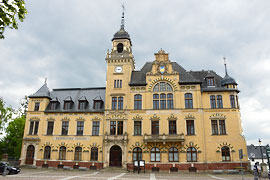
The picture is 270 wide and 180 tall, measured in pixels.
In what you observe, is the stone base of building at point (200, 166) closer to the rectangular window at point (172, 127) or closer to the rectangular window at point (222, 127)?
the rectangular window at point (222, 127)

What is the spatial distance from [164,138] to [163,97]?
6.77 meters

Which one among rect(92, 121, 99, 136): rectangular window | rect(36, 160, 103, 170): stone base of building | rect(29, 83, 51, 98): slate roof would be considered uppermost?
rect(29, 83, 51, 98): slate roof

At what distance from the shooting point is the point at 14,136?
154ft

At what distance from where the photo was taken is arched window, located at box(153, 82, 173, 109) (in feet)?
113

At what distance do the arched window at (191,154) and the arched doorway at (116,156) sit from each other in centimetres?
1039

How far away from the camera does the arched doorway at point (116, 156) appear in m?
33.2

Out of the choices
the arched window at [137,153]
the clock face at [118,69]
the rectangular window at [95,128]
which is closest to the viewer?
the arched window at [137,153]

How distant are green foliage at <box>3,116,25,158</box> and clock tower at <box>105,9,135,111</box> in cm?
2417

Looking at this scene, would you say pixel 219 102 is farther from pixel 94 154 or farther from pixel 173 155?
pixel 94 154

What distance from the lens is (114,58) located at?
1501 inches

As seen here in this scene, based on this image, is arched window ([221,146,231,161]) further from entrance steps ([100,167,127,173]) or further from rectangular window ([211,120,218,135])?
entrance steps ([100,167,127,173])

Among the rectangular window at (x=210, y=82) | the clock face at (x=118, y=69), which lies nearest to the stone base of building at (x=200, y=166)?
the rectangular window at (x=210, y=82)

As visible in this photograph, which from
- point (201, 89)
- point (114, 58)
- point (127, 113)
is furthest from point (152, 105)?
point (114, 58)

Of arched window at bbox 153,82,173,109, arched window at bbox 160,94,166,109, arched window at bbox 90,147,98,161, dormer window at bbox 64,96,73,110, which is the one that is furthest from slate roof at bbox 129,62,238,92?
arched window at bbox 90,147,98,161
